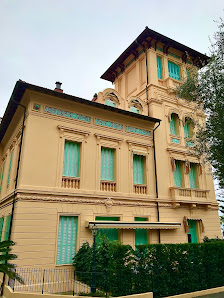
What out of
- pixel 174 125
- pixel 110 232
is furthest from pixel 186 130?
pixel 110 232

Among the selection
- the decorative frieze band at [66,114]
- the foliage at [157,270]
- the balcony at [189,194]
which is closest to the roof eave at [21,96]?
the decorative frieze band at [66,114]

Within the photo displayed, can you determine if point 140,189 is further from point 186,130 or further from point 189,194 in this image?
point 186,130

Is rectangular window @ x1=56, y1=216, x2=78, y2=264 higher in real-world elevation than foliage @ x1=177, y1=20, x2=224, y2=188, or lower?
lower

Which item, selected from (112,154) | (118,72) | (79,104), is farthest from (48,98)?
(118,72)

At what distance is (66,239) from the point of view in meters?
10.9

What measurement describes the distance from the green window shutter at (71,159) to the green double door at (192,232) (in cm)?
837

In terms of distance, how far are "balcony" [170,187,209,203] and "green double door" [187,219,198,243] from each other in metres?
1.51

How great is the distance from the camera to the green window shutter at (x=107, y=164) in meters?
13.1

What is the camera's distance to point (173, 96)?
1727 centimetres

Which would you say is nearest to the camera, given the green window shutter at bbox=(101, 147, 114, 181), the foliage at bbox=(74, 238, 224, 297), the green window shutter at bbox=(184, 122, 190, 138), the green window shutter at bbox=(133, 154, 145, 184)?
the foliage at bbox=(74, 238, 224, 297)

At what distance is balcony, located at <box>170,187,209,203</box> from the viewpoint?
14.6m

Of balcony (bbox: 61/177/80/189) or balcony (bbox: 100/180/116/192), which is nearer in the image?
balcony (bbox: 61/177/80/189)

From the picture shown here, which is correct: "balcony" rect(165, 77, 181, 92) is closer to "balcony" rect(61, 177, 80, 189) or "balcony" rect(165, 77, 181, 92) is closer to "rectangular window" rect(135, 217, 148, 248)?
"rectangular window" rect(135, 217, 148, 248)

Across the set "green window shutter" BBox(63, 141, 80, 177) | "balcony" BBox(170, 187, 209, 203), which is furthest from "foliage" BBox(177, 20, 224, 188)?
"green window shutter" BBox(63, 141, 80, 177)
